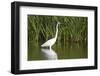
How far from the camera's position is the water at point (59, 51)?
1.22 meters

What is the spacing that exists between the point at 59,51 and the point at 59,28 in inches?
4.2

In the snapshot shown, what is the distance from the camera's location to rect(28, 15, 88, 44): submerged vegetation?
1.22 metres

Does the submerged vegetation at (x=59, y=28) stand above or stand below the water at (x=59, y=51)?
above

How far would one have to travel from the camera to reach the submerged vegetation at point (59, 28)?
48.0 inches

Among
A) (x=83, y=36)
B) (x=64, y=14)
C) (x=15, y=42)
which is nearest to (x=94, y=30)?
(x=83, y=36)

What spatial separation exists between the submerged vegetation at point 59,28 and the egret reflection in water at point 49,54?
45 mm

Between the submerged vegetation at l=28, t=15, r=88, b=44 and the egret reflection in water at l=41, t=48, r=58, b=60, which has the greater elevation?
the submerged vegetation at l=28, t=15, r=88, b=44

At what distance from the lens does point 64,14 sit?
1277 mm

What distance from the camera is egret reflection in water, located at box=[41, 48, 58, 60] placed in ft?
4.08

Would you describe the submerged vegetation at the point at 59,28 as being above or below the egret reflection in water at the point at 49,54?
above

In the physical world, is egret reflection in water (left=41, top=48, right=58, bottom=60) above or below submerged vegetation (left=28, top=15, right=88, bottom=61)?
below

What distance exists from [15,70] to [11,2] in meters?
0.30

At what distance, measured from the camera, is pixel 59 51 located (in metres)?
1.28

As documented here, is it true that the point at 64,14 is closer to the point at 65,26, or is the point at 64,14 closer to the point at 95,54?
the point at 65,26
